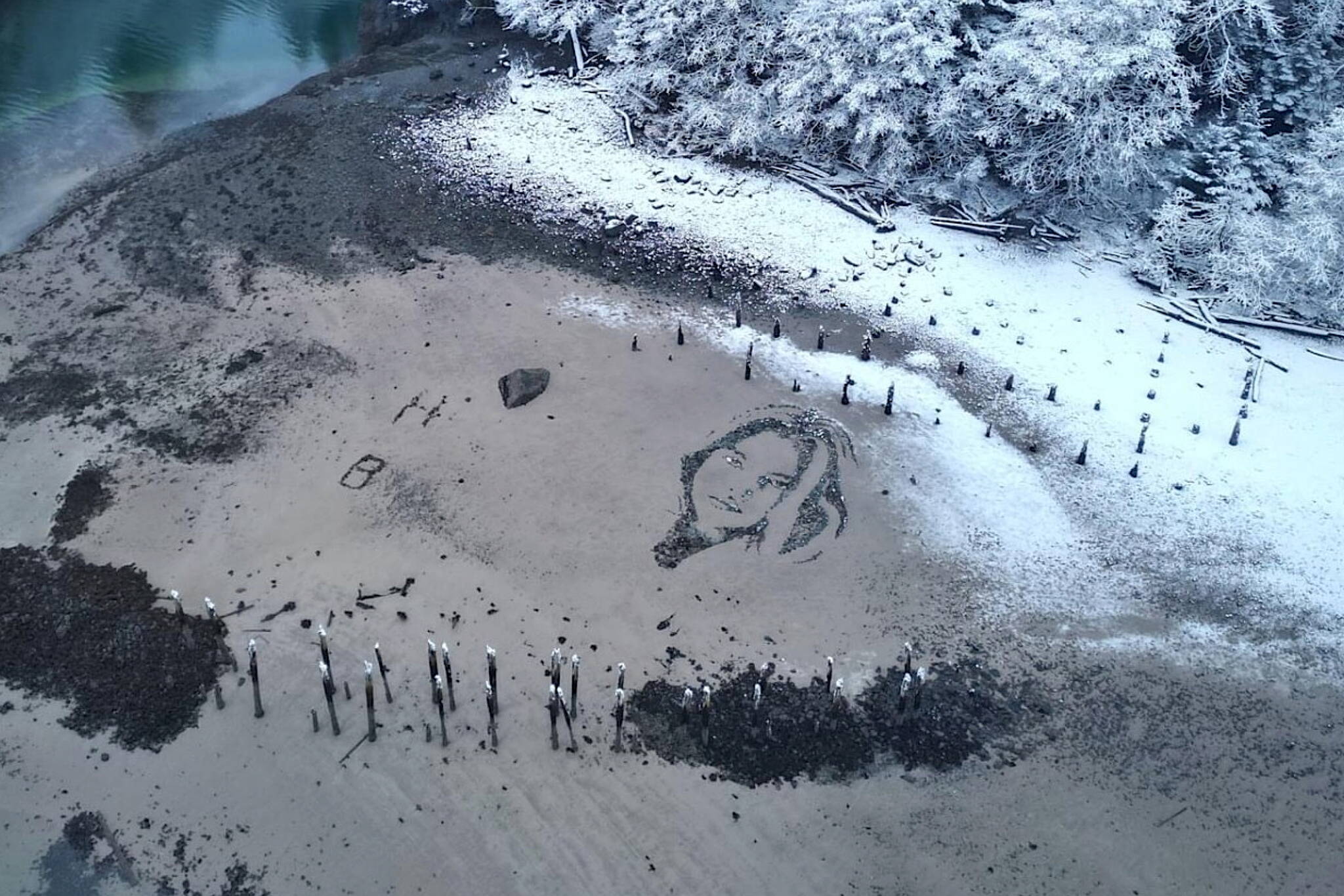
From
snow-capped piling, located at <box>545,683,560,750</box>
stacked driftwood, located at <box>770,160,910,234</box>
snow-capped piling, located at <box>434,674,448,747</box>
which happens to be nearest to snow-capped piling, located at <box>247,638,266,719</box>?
snow-capped piling, located at <box>434,674,448,747</box>

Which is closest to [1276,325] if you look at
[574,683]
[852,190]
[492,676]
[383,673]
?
[852,190]

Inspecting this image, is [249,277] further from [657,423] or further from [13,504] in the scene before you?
[657,423]

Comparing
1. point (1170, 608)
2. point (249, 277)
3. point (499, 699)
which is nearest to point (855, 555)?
point (1170, 608)

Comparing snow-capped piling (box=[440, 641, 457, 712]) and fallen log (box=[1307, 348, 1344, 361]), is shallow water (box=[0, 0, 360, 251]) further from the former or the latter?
fallen log (box=[1307, 348, 1344, 361])

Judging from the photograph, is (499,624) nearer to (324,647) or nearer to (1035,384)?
(324,647)

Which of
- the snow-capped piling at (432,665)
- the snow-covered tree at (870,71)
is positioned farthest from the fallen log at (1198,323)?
the snow-capped piling at (432,665)

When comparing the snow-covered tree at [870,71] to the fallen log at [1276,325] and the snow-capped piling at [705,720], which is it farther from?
A: the snow-capped piling at [705,720]
